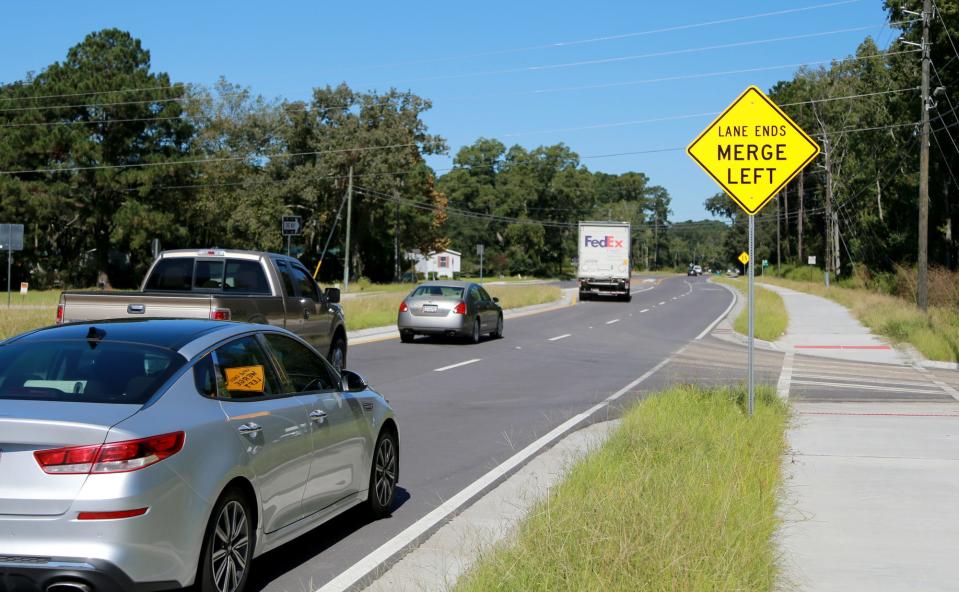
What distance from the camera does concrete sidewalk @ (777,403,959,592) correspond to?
19.7 ft

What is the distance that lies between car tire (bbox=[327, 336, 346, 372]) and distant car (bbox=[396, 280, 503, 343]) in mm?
7878

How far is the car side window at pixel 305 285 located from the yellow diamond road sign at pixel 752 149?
20.8 feet

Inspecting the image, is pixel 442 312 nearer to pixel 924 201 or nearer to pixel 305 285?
pixel 305 285

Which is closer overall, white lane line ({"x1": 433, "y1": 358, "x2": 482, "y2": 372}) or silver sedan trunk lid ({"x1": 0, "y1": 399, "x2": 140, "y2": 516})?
silver sedan trunk lid ({"x1": 0, "y1": 399, "x2": 140, "y2": 516})

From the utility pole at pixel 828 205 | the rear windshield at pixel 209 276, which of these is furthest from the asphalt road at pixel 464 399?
the utility pole at pixel 828 205

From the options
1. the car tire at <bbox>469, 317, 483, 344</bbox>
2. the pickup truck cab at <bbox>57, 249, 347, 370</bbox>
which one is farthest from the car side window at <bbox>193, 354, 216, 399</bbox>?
the car tire at <bbox>469, 317, 483, 344</bbox>

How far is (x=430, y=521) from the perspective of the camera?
7477 mm

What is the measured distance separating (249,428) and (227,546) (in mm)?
626

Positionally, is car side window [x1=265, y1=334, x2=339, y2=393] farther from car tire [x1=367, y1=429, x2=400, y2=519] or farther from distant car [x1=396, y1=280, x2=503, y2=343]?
distant car [x1=396, y1=280, x2=503, y2=343]

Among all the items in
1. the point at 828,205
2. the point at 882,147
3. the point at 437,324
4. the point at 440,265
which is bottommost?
the point at 437,324

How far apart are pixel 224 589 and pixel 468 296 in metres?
20.6

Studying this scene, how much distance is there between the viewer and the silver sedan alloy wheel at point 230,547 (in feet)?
17.1

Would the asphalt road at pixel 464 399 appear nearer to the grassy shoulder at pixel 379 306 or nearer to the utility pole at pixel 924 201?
the grassy shoulder at pixel 379 306

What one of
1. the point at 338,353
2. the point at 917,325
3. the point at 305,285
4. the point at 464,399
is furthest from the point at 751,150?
the point at 917,325
